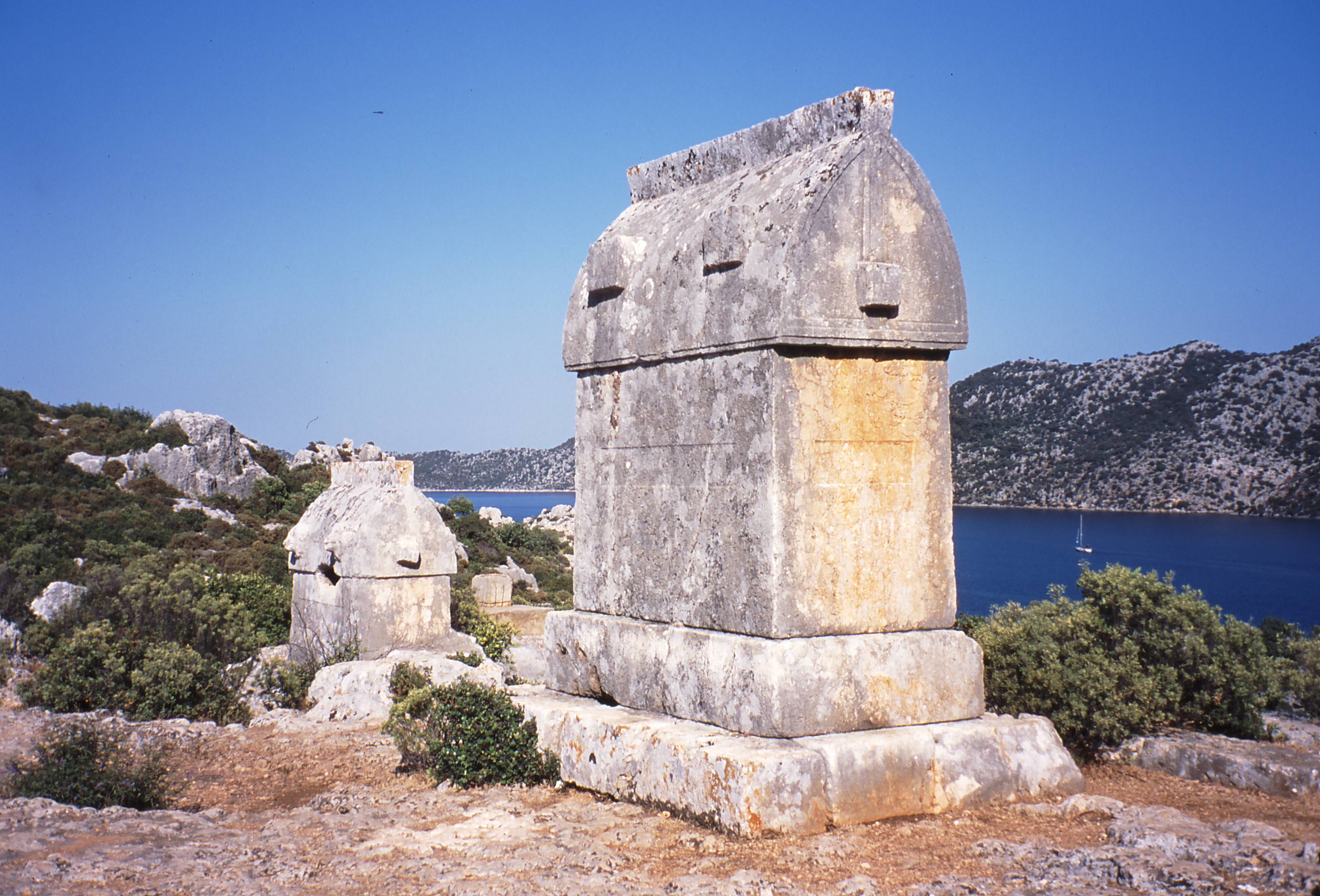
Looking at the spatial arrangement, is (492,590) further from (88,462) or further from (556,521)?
(556,521)

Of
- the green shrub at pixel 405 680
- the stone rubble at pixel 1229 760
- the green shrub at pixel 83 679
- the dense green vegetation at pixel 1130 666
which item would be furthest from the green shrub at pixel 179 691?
the stone rubble at pixel 1229 760

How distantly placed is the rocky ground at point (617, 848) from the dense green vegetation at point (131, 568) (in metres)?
2.74

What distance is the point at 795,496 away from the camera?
179 inches

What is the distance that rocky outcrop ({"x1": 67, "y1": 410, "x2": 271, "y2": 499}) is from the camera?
24797 millimetres

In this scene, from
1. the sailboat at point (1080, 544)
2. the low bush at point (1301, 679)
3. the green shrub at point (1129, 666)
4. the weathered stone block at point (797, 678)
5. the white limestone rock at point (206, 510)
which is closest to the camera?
the weathered stone block at point (797, 678)

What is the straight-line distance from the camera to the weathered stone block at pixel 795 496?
455 centimetres

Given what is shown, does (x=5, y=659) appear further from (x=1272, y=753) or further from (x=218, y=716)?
(x=1272, y=753)

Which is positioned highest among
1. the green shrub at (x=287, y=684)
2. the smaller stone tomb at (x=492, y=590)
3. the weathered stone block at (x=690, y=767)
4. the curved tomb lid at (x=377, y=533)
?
the curved tomb lid at (x=377, y=533)

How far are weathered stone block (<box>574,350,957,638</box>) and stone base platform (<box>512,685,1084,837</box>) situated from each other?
0.48m

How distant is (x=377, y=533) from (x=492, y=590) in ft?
28.7

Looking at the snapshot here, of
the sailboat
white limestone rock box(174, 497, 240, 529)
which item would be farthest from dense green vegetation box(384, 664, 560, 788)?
the sailboat

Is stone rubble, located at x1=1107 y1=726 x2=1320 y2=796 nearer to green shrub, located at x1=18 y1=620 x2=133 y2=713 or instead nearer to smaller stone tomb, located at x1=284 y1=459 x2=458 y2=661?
smaller stone tomb, located at x1=284 y1=459 x2=458 y2=661

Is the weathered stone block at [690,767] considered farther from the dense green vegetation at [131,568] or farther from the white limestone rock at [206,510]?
the white limestone rock at [206,510]

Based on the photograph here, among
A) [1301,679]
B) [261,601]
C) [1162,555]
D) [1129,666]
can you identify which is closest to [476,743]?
[1129,666]
